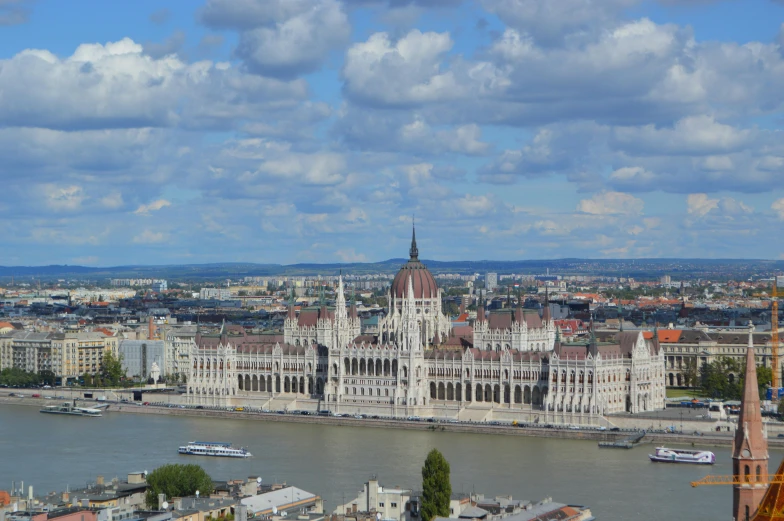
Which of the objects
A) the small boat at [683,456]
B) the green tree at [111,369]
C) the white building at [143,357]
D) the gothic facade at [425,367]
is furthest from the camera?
the white building at [143,357]

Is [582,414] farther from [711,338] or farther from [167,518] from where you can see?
[167,518]

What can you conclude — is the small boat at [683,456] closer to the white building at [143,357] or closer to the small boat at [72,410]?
the small boat at [72,410]

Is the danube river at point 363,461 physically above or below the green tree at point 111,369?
below

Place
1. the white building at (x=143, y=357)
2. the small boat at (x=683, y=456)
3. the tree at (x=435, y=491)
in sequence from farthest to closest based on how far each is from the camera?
the white building at (x=143, y=357) < the small boat at (x=683, y=456) < the tree at (x=435, y=491)

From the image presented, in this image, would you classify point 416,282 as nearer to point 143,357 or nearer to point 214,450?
point 214,450

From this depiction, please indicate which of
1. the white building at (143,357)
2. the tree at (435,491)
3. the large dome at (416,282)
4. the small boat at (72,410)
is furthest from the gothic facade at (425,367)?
the tree at (435,491)

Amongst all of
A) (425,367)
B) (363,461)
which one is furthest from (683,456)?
(425,367)

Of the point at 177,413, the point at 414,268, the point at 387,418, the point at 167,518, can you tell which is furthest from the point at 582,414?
the point at 167,518
